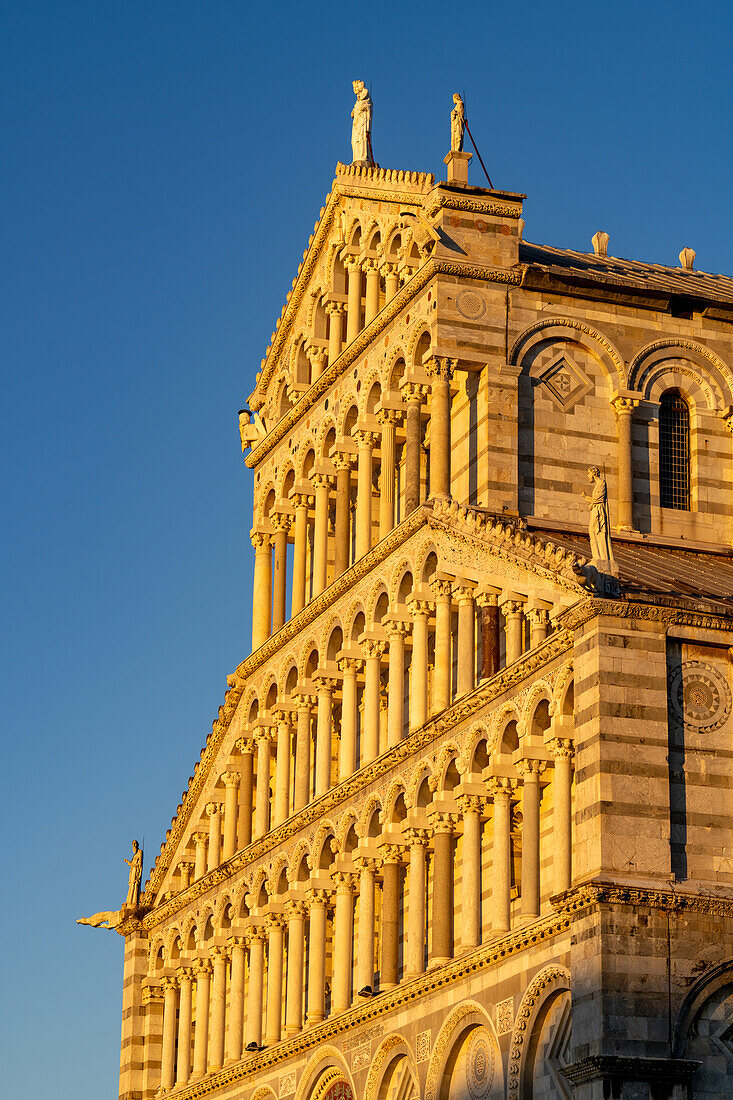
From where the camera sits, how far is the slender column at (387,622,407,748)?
5162 cm

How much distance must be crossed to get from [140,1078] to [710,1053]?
100 feet

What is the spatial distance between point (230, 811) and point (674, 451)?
55.2 ft

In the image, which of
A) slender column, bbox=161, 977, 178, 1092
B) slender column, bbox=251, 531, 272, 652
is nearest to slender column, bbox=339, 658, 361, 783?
slender column, bbox=251, 531, 272, 652

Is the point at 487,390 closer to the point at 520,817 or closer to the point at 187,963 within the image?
the point at 520,817

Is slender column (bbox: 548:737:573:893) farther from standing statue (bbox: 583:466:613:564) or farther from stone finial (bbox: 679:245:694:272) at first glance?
stone finial (bbox: 679:245:694:272)

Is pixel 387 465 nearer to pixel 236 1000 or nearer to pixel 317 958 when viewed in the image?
pixel 317 958

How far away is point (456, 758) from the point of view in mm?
47312

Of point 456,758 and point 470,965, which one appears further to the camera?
point 456,758

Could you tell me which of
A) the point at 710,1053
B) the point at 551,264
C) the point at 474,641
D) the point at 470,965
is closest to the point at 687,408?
the point at 551,264

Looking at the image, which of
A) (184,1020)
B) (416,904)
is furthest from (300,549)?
(416,904)

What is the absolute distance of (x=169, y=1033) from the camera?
64125mm

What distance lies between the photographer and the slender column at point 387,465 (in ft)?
183

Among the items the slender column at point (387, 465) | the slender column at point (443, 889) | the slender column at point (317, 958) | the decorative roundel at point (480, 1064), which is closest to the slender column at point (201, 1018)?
the slender column at point (317, 958)

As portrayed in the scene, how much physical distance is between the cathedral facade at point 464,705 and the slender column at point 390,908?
0.40ft
